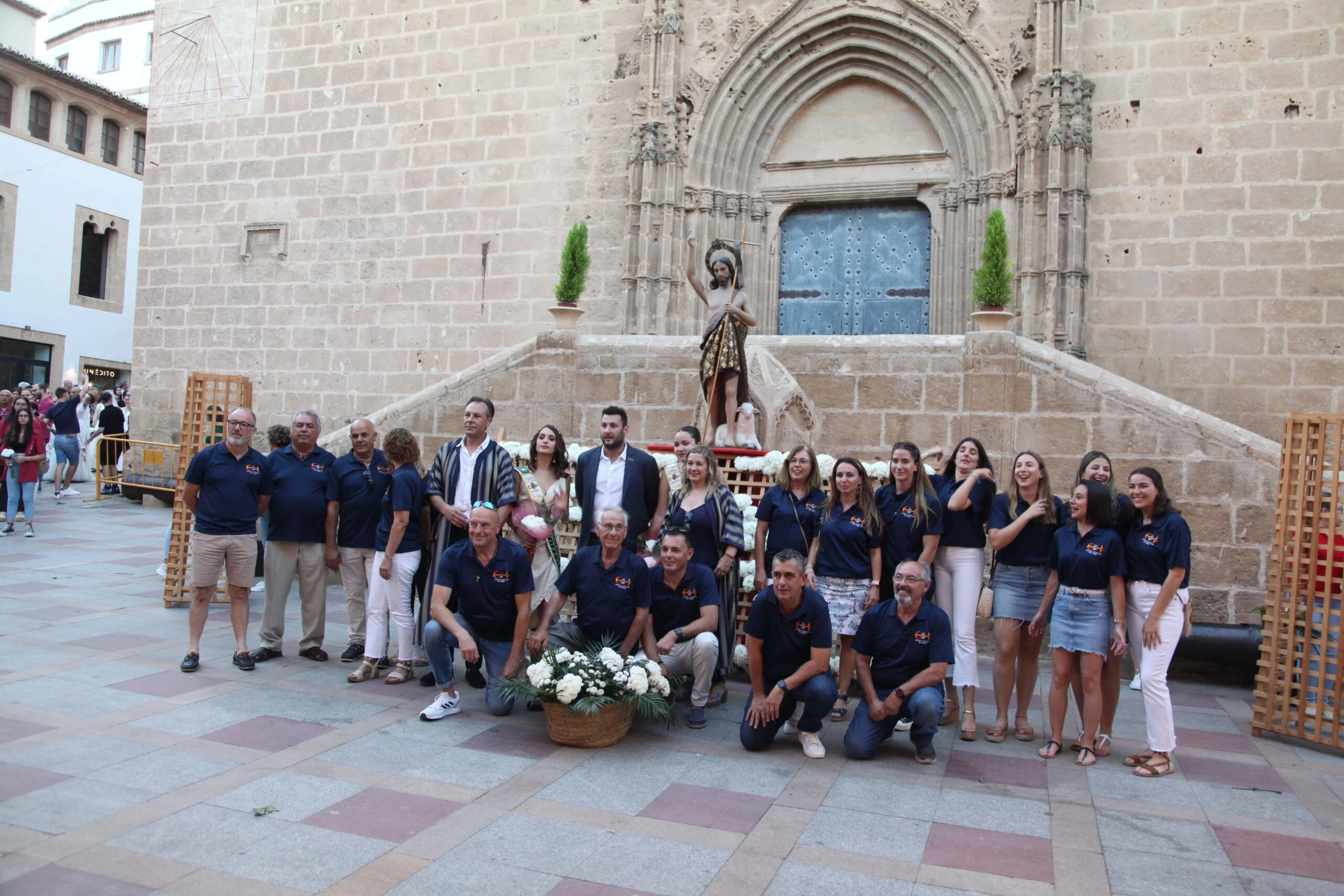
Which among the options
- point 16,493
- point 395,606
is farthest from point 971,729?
point 16,493

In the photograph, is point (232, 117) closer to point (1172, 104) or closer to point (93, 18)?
point (1172, 104)

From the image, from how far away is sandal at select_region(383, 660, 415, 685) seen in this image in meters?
6.21

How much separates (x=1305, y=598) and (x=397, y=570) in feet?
18.4

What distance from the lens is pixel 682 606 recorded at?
5.76 metres

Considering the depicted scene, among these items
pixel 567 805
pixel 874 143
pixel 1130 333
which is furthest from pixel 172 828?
pixel 874 143

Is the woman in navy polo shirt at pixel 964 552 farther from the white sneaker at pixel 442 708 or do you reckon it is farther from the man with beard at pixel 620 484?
the white sneaker at pixel 442 708

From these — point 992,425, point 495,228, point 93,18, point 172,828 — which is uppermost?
point 93,18

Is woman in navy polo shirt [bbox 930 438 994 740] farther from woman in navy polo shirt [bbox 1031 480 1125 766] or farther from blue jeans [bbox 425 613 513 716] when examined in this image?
blue jeans [bbox 425 613 513 716]

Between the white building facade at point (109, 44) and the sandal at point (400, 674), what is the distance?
3670cm

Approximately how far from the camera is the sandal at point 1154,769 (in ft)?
16.0

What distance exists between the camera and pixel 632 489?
6375 mm

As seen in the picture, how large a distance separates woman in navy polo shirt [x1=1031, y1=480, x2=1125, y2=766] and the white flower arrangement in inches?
82.3

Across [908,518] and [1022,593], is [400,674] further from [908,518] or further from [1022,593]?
[1022,593]

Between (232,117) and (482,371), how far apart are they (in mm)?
8989
